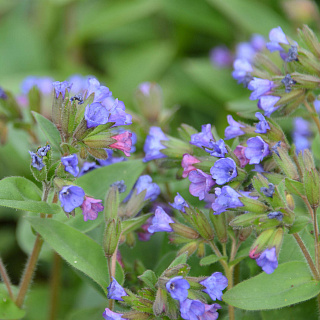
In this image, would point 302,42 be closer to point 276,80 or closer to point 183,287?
point 276,80

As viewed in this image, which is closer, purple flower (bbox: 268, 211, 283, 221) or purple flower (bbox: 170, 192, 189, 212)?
purple flower (bbox: 268, 211, 283, 221)

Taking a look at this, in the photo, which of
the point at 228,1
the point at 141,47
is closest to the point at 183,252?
Answer: the point at 228,1

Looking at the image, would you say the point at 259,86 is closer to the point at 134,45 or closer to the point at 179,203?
the point at 179,203

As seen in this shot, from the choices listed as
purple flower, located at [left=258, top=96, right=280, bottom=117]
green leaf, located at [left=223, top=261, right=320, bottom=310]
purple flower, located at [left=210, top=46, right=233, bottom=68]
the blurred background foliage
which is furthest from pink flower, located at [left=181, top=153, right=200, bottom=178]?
purple flower, located at [left=210, top=46, right=233, bottom=68]

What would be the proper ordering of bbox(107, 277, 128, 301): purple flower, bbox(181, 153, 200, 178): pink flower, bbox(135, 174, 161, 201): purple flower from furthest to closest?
1. bbox(135, 174, 161, 201): purple flower
2. bbox(181, 153, 200, 178): pink flower
3. bbox(107, 277, 128, 301): purple flower

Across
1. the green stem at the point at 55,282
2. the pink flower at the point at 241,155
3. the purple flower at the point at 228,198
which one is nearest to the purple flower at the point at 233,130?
the pink flower at the point at 241,155

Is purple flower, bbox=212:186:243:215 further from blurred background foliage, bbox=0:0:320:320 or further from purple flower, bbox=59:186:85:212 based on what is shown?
blurred background foliage, bbox=0:0:320:320
